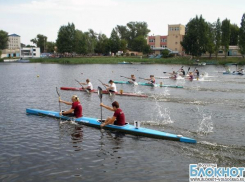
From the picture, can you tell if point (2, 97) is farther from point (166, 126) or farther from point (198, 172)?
point (198, 172)

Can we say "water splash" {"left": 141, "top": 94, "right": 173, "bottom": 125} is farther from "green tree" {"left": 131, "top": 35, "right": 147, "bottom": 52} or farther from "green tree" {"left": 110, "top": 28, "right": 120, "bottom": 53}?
"green tree" {"left": 131, "top": 35, "right": 147, "bottom": 52}

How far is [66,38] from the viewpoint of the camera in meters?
122

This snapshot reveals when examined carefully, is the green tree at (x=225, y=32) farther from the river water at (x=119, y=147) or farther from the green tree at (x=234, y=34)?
the river water at (x=119, y=147)

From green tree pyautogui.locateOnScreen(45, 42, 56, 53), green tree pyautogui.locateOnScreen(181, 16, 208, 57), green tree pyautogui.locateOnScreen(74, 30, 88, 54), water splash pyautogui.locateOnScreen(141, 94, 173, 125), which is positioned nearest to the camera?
water splash pyautogui.locateOnScreen(141, 94, 173, 125)

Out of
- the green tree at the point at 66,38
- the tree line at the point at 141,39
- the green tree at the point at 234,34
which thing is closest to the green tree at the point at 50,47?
the tree line at the point at 141,39

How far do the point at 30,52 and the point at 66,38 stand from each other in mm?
40586

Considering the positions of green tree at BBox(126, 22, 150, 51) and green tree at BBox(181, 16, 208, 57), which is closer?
green tree at BBox(181, 16, 208, 57)

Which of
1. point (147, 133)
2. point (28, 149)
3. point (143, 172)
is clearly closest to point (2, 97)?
point (28, 149)

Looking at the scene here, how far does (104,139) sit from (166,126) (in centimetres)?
433

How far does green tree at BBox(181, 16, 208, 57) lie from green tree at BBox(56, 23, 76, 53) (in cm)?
4941

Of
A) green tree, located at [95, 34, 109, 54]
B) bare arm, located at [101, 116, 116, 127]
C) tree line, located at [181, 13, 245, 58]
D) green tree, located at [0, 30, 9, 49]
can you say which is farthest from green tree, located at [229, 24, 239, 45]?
green tree, located at [0, 30, 9, 49]

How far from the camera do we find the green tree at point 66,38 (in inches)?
4796

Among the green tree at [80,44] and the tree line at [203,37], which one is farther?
the green tree at [80,44]

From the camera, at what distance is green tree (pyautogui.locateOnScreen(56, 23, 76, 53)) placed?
12181 centimetres
